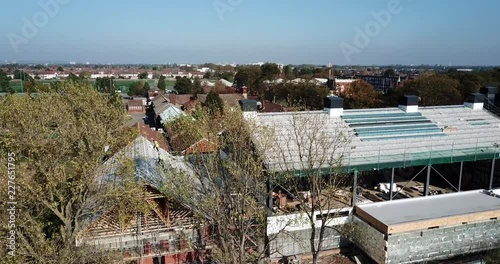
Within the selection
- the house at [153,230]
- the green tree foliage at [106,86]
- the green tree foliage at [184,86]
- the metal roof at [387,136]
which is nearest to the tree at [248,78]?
the green tree foliage at [184,86]

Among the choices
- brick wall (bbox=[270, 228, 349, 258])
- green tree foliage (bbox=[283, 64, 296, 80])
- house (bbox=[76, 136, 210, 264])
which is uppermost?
green tree foliage (bbox=[283, 64, 296, 80])

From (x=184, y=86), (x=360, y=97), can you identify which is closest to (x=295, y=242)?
(x=360, y=97)

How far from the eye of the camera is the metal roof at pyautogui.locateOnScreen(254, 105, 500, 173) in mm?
13945

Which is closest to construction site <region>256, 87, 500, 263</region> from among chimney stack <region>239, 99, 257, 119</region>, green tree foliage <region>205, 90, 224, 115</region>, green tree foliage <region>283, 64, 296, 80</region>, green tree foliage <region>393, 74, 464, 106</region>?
chimney stack <region>239, 99, 257, 119</region>

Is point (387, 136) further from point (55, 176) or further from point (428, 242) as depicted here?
point (55, 176)

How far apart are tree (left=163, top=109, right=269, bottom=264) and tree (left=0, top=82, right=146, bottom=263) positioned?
180 centimetres

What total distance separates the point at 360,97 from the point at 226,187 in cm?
3768

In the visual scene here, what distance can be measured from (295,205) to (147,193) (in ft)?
21.3

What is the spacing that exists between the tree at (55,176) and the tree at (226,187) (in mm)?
1803

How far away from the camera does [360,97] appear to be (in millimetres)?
44719

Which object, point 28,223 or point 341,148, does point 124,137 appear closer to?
point 28,223

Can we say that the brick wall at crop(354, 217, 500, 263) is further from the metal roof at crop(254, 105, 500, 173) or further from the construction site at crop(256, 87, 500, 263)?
the metal roof at crop(254, 105, 500, 173)

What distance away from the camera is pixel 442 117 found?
18969 millimetres

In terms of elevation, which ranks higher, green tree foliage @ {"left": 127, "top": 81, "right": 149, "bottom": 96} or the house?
green tree foliage @ {"left": 127, "top": 81, "right": 149, "bottom": 96}
